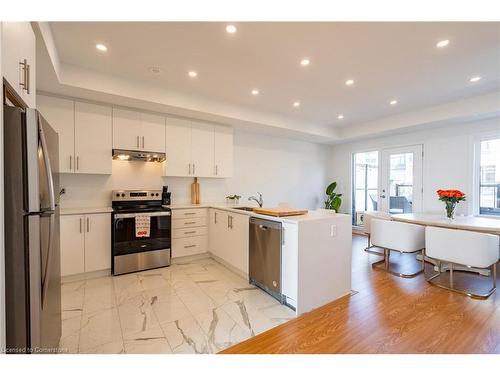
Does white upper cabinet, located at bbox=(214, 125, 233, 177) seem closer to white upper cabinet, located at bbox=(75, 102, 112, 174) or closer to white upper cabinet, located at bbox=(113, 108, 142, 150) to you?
white upper cabinet, located at bbox=(113, 108, 142, 150)

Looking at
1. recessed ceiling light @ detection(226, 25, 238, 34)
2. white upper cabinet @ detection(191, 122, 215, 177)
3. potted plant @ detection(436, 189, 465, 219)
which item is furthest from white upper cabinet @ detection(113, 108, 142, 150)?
potted plant @ detection(436, 189, 465, 219)

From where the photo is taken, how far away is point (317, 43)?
7.77 feet

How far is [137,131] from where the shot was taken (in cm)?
362

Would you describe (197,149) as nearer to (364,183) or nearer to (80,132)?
(80,132)

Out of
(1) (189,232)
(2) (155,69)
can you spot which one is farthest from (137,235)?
(2) (155,69)

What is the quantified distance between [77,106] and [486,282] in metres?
5.87

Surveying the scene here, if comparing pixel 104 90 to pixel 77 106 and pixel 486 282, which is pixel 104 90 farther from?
pixel 486 282

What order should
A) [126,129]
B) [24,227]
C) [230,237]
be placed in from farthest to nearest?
1. [126,129]
2. [230,237]
3. [24,227]

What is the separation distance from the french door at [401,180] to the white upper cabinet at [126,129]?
535 cm

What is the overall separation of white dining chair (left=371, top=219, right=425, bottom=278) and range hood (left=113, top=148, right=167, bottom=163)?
354 centimetres

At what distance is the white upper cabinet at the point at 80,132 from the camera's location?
10.1 ft

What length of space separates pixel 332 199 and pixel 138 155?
15.8 feet

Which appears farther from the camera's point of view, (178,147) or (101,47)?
(178,147)

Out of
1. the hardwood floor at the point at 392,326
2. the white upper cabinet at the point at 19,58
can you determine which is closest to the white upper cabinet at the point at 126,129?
the white upper cabinet at the point at 19,58
